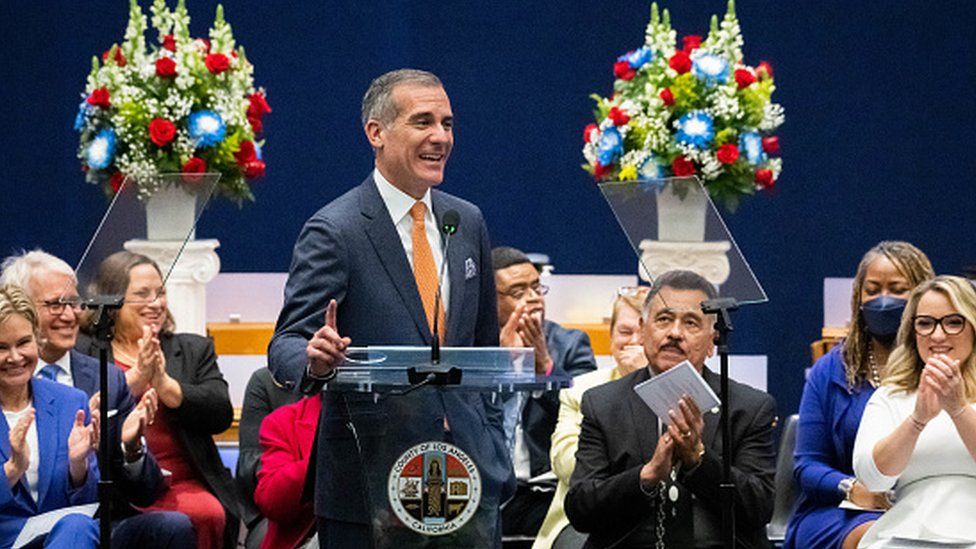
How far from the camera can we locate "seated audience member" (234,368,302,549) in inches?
243

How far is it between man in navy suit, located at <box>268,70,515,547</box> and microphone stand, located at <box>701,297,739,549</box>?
58cm

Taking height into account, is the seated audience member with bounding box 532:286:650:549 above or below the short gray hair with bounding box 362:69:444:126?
below

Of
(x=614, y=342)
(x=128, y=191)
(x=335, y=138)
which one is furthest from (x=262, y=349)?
(x=128, y=191)

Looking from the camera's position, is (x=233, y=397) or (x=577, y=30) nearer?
(x=233, y=397)

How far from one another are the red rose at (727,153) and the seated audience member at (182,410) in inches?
82.0

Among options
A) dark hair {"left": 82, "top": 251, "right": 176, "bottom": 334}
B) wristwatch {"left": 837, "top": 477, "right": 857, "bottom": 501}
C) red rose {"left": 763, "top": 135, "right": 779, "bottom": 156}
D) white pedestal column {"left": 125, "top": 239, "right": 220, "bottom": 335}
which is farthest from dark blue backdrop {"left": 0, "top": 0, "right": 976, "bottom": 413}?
wristwatch {"left": 837, "top": 477, "right": 857, "bottom": 501}

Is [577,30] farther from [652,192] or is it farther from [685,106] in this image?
[652,192]

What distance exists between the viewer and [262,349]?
802 centimetres

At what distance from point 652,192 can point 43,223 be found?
4.31m

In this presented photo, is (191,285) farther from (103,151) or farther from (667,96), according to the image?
(667,96)

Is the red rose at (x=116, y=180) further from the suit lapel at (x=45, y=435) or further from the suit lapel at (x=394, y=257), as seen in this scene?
the suit lapel at (x=394, y=257)

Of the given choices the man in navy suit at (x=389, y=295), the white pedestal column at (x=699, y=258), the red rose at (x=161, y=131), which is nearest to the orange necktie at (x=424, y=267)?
the man in navy suit at (x=389, y=295)

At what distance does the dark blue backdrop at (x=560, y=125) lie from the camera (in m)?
9.03

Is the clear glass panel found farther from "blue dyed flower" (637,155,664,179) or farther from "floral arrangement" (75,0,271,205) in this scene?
"floral arrangement" (75,0,271,205)
